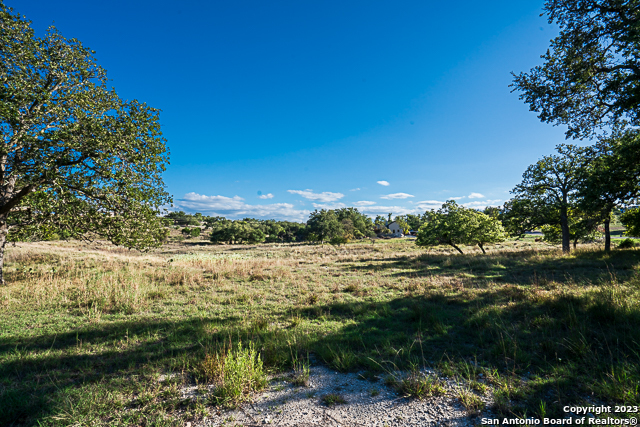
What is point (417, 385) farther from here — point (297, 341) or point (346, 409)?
point (297, 341)

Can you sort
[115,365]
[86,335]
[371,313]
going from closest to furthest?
[115,365] < [86,335] < [371,313]

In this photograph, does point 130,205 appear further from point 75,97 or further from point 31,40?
point 31,40

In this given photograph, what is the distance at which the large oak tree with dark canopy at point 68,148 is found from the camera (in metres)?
8.93

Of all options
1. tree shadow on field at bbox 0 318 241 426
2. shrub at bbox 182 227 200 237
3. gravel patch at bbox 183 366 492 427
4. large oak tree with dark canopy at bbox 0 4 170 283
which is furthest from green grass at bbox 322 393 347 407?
shrub at bbox 182 227 200 237

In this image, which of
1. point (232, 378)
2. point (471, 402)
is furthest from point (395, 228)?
point (232, 378)

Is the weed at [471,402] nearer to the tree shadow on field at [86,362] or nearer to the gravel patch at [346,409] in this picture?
the gravel patch at [346,409]

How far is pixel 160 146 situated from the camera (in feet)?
36.8

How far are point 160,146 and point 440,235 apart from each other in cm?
2819

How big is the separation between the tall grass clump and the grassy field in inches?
5.0

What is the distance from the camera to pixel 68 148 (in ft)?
30.9

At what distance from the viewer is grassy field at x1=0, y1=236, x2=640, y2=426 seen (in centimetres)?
346

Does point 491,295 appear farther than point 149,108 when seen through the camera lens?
No

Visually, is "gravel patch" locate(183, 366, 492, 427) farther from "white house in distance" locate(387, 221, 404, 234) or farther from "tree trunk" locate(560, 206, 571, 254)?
"white house in distance" locate(387, 221, 404, 234)

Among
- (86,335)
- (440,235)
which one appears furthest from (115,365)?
(440,235)
